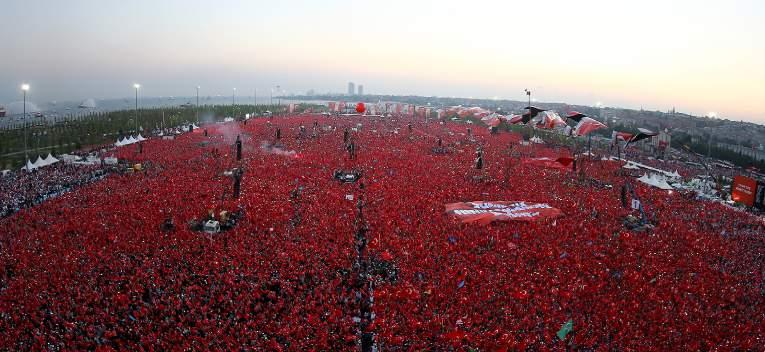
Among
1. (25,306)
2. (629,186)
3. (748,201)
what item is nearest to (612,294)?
(629,186)

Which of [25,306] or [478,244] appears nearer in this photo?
[25,306]

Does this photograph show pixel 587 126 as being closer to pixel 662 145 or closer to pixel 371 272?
pixel 662 145

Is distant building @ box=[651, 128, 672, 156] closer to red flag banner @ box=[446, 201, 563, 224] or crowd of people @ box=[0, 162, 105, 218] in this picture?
red flag banner @ box=[446, 201, 563, 224]

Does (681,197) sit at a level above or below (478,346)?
above

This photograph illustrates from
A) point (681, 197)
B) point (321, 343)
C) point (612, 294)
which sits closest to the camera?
point (321, 343)

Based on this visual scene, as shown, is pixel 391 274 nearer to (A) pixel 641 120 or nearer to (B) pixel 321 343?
(B) pixel 321 343

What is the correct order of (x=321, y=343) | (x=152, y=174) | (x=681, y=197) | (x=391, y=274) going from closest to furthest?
(x=321, y=343), (x=391, y=274), (x=681, y=197), (x=152, y=174)

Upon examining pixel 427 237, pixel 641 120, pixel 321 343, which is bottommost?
pixel 321 343
